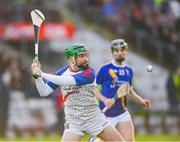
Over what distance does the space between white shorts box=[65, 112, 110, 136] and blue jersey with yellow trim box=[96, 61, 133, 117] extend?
216 centimetres

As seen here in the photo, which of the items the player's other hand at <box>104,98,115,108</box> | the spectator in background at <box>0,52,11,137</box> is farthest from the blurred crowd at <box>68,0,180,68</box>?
the player's other hand at <box>104,98,115,108</box>

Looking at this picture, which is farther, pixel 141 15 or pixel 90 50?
pixel 141 15

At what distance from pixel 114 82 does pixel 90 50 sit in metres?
10.4

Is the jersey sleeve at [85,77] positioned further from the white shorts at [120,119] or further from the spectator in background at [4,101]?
the spectator in background at [4,101]

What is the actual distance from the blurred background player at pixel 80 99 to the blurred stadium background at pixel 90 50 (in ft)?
29.7

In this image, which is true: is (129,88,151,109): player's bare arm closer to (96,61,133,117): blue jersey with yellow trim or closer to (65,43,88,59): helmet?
(96,61,133,117): blue jersey with yellow trim

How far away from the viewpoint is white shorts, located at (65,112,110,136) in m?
11.9

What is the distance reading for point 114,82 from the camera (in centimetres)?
1426

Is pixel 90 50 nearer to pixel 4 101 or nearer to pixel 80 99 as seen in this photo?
pixel 4 101

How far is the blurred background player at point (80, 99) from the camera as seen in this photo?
1180 cm

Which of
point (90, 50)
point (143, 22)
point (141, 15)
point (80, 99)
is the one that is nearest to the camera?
point (80, 99)

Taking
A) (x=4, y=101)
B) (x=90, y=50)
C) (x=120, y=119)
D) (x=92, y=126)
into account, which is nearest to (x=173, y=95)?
(x=90, y=50)

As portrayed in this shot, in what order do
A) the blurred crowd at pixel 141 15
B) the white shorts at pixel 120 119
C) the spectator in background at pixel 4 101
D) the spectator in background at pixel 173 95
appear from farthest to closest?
the blurred crowd at pixel 141 15, the spectator in background at pixel 173 95, the spectator in background at pixel 4 101, the white shorts at pixel 120 119

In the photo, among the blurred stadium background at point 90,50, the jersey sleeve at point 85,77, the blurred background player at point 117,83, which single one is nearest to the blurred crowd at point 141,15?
the blurred stadium background at point 90,50
